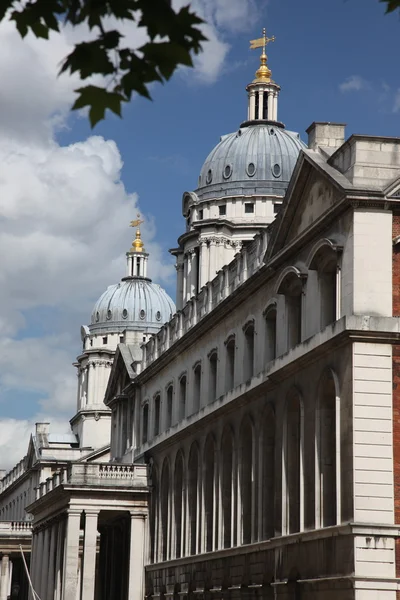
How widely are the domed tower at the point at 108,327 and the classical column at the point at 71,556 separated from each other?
221 ft

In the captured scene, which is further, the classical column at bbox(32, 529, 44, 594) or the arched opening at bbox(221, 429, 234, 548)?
the classical column at bbox(32, 529, 44, 594)

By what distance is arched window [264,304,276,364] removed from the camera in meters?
43.8

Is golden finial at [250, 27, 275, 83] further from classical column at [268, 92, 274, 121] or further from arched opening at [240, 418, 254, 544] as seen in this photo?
arched opening at [240, 418, 254, 544]

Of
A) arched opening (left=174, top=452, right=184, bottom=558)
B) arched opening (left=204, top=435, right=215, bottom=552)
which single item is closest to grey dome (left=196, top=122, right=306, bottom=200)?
arched opening (left=174, top=452, right=184, bottom=558)

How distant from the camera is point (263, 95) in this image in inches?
3937

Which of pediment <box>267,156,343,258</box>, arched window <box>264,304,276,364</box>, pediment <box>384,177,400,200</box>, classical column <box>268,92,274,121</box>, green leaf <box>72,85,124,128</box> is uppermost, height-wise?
classical column <box>268,92,274,121</box>

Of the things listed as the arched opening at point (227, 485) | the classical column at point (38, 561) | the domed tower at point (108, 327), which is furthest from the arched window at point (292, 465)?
the domed tower at point (108, 327)

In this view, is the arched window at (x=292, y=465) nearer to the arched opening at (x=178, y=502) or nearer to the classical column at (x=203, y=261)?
the arched opening at (x=178, y=502)

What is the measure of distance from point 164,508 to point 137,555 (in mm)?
3578

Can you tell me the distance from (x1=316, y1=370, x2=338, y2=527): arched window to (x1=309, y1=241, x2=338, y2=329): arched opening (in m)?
1.97

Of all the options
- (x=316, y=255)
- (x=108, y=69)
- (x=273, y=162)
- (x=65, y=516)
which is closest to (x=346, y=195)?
(x=316, y=255)

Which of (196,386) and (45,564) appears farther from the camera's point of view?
(45,564)

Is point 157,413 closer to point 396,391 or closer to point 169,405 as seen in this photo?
point 169,405

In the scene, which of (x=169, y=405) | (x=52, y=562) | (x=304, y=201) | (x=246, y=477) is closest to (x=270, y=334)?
(x=246, y=477)
